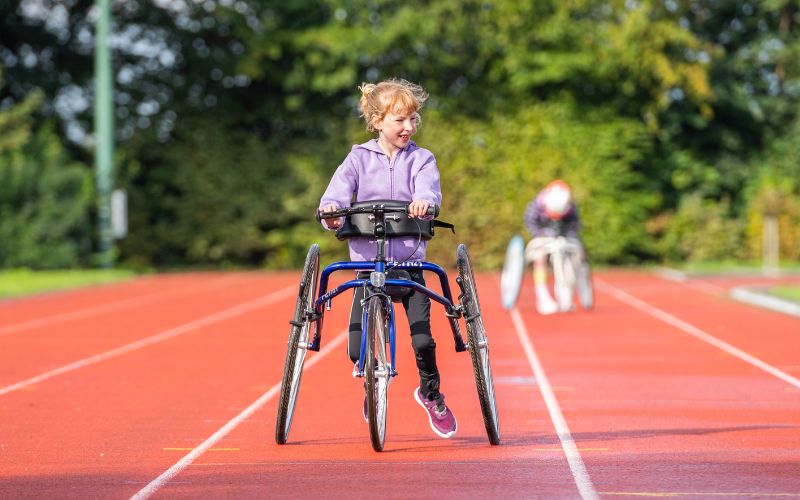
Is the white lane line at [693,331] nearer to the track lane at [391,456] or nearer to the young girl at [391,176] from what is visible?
the track lane at [391,456]

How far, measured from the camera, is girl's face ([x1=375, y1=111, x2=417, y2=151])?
754cm

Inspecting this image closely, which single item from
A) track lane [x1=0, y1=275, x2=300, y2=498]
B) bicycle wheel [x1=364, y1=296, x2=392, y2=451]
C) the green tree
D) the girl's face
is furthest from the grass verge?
bicycle wheel [x1=364, y1=296, x2=392, y2=451]

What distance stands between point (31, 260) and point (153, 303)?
8.49 m

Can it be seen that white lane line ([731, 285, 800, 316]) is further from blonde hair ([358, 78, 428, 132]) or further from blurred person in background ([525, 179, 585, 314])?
blonde hair ([358, 78, 428, 132])

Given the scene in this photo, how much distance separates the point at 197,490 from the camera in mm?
6703

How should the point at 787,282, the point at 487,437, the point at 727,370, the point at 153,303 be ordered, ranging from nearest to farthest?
1. the point at 487,437
2. the point at 727,370
3. the point at 153,303
4. the point at 787,282

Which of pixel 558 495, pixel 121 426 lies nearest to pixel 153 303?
pixel 121 426

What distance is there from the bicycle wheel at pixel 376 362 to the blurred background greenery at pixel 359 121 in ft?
89.8

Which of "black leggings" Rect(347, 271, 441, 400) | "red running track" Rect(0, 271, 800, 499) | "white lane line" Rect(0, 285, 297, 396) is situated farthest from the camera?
"white lane line" Rect(0, 285, 297, 396)

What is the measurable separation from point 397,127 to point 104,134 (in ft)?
79.7

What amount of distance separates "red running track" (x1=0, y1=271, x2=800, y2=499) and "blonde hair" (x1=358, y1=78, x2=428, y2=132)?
173 centimetres

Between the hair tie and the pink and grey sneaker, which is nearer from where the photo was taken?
the hair tie

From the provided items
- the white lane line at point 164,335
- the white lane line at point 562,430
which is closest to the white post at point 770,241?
the white lane line at point 164,335

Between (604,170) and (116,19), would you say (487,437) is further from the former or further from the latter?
(116,19)
